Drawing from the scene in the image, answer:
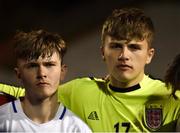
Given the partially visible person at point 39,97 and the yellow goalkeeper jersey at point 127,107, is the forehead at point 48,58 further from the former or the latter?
the yellow goalkeeper jersey at point 127,107

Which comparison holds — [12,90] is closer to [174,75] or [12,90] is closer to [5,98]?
[5,98]

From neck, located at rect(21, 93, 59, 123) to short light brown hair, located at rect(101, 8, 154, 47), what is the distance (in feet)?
0.73

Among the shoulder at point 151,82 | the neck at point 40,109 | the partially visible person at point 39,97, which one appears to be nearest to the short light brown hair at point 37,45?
the partially visible person at point 39,97

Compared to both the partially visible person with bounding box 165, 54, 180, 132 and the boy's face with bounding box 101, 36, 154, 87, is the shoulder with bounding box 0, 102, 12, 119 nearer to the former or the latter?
the boy's face with bounding box 101, 36, 154, 87

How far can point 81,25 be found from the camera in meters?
0.97

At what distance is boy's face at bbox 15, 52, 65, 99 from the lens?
769 mm

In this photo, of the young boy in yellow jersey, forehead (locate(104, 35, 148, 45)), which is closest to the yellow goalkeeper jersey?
the young boy in yellow jersey

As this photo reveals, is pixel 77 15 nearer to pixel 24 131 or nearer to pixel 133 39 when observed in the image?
pixel 133 39

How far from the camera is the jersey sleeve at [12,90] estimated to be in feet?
2.94

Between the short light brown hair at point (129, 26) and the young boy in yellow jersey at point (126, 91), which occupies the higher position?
the short light brown hair at point (129, 26)

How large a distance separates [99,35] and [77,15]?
0.10 meters

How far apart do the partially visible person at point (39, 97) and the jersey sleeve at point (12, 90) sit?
0.10 meters

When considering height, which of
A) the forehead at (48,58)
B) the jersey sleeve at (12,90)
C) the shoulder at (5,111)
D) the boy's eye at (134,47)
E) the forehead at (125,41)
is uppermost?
the forehead at (125,41)

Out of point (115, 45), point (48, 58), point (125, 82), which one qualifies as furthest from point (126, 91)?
point (48, 58)
